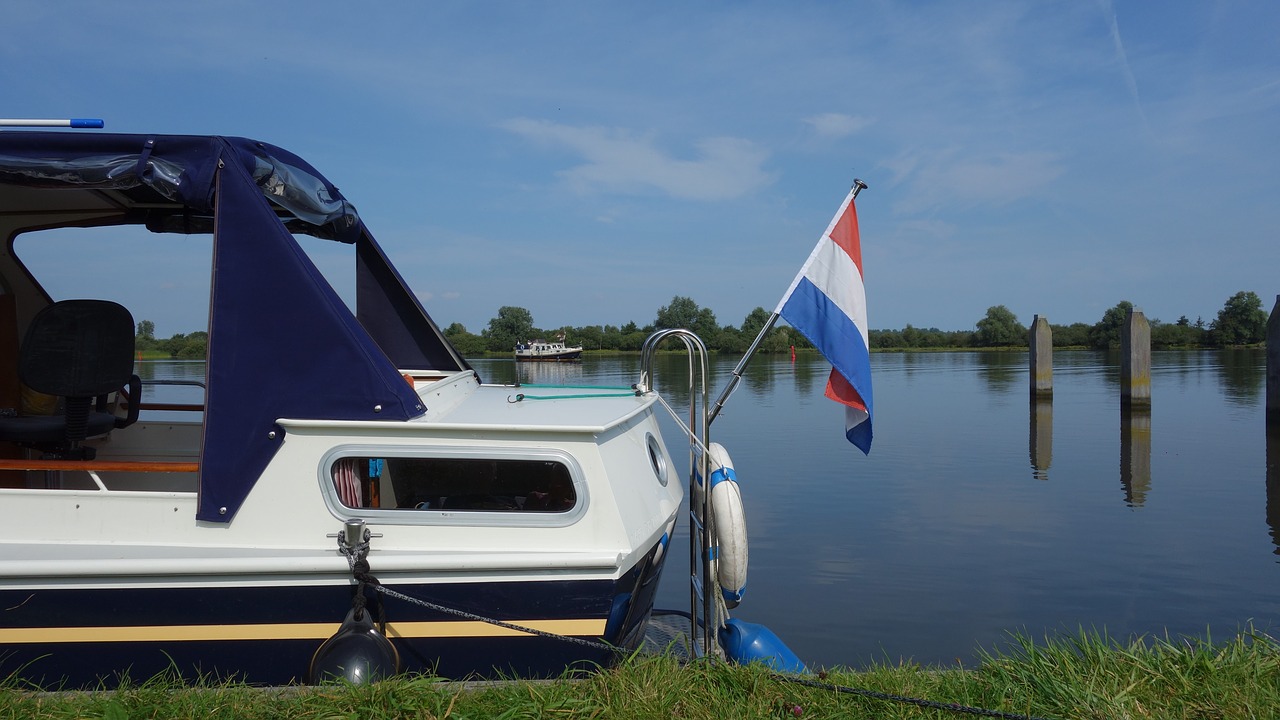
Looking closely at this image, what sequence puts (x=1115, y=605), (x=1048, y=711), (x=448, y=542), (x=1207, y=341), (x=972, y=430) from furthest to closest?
(x=1207, y=341), (x=972, y=430), (x=1115, y=605), (x=448, y=542), (x=1048, y=711)

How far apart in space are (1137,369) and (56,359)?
20781 mm

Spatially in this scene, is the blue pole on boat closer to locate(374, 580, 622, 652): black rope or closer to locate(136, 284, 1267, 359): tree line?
locate(374, 580, 622, 652): black rope

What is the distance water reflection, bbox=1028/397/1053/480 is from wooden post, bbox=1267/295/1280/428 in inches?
151

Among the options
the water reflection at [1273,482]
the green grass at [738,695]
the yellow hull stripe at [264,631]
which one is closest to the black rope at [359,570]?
the yellow hull stripe at [264,631]

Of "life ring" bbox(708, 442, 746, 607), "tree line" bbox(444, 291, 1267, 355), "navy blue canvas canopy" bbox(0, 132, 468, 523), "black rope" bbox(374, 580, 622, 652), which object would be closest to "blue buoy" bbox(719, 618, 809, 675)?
"life ring" bbox(708, 442, 746, 607)

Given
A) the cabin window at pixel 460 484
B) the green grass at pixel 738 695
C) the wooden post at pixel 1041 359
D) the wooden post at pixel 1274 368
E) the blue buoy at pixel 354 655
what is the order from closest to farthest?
the green grass at pixel 738 695
the blue buoy at pixel 354 655
the cabin window at pixel 460 484
the wooden post at pixel 1274 368
the wooden post at pixel 1041 359

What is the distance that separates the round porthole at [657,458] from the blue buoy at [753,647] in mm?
962

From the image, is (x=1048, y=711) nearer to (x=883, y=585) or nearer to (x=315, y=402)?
(x=315, y=402)

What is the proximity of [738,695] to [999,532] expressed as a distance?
23.7 ft

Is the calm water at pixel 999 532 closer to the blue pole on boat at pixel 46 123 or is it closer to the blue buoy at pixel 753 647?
the blue buoy at pixel 753 647

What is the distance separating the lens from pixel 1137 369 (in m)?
19.8

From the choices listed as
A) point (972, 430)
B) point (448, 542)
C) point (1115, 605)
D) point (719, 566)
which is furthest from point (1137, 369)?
point (448, 542)

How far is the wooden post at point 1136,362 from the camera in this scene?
19297 millimetres

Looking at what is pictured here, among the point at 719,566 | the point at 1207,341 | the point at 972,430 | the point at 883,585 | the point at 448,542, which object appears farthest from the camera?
the point at 1207,341
